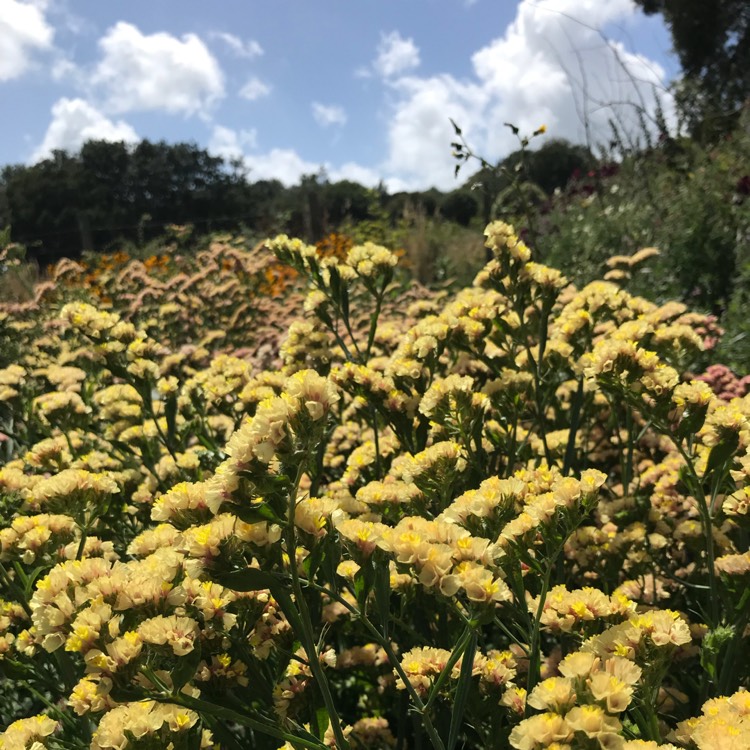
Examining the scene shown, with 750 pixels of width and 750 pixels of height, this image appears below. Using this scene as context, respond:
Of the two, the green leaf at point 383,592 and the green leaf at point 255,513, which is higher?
the green leaf at point 255,513

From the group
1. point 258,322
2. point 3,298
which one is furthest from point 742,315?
point 3,298

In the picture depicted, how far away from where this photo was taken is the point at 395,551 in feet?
3.33

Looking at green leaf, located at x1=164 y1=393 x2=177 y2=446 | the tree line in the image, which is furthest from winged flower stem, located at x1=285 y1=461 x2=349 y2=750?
the tree line

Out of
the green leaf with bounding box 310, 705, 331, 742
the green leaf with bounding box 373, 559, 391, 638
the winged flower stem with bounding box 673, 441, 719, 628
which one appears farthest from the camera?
the winged flower stem with bounding box 673, 441, 719, 628

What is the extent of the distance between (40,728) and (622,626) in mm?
1018

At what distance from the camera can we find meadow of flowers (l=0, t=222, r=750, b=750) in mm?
→ 982

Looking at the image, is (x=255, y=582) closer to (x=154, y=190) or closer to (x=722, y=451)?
(x=722, y=451)

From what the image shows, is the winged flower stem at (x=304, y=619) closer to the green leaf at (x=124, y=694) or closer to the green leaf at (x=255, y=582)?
the green leaf at (x=255, y=582)

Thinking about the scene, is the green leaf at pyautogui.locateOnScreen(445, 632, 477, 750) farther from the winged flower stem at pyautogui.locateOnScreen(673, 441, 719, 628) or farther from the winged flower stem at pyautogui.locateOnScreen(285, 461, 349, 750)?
the winged flower stem at pyautogui.locateOnScreen(673, 441, 719, 628)

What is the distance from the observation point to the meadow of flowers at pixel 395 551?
38.7 inches

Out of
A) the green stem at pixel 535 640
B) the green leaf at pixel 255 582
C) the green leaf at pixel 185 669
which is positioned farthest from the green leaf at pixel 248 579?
the green stem at pixel 535 640

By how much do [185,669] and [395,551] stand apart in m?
0.36

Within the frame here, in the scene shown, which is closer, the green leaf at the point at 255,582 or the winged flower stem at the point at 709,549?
the green leaf at the point at 255,582

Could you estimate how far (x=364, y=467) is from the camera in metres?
2.05
